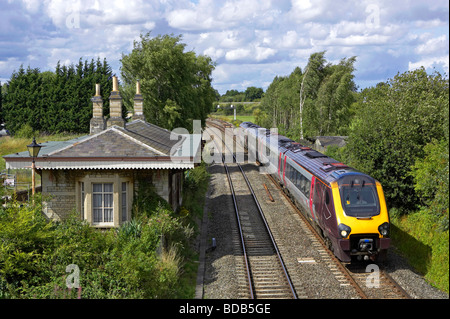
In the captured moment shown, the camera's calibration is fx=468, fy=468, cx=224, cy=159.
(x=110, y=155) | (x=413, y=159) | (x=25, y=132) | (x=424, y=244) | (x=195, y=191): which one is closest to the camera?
(x=110, y=155)

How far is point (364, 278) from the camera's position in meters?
12.4

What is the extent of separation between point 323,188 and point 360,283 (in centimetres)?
313

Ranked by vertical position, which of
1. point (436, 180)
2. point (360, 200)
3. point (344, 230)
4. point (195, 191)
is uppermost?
point (436, 180)

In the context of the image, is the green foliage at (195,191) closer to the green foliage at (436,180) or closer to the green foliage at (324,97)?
the green foliage at (436,180)

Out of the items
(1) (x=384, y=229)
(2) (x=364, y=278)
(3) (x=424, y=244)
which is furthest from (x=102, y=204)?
(3) (x=424, y=244)

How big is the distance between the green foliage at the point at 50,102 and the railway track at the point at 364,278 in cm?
3540

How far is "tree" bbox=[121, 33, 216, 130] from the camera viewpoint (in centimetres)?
2917

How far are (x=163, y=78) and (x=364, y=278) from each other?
2084 centimetres

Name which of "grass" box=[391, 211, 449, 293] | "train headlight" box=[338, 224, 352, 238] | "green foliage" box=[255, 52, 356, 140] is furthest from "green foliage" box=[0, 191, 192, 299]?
"green foliage" box=[255, 52, 356, 140]

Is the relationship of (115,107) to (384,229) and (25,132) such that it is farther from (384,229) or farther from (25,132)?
(25,132)

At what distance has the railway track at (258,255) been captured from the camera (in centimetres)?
1159
